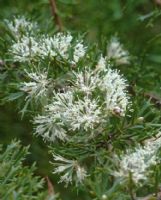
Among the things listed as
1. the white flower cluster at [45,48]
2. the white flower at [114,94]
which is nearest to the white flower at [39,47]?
the white flower cluster at [45,48]

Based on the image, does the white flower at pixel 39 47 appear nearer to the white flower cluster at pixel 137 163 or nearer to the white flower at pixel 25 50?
the white flower at pixel 25 50

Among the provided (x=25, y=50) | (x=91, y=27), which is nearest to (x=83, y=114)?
(x=25, y=50)

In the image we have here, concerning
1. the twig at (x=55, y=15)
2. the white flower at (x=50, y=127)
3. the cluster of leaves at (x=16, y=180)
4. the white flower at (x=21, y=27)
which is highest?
the twig at (x=55, y=15)

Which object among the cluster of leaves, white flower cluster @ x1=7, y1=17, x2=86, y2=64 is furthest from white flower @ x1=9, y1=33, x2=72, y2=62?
the cluster of leaves

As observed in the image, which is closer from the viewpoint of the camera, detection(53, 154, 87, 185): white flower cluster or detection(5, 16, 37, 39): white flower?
detection(53, 154, 87, 185): white flower cluster

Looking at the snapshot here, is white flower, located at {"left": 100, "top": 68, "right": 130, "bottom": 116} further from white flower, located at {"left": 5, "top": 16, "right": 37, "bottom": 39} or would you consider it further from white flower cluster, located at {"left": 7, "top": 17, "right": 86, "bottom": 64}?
white flower, located at {"left": 5, "top": 16, "right": 37, "bottom": 39}
